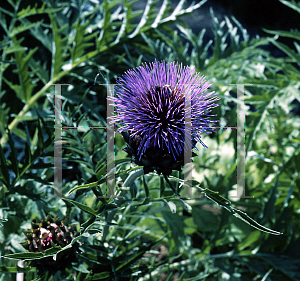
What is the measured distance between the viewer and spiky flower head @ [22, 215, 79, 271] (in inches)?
22.4

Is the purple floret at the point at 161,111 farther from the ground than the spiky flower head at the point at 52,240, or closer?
farther from the ground

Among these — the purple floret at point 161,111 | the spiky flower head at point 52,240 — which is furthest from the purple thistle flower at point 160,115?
the spiky flower head at point 52,240

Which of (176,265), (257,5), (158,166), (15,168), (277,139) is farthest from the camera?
→ (257,5)

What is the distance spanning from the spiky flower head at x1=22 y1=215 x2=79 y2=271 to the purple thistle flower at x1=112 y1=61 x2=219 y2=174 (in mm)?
188

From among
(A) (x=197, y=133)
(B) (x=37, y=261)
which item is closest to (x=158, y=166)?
(A) (x=197, y=133)

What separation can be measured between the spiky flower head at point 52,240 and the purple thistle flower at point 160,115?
0.19 m

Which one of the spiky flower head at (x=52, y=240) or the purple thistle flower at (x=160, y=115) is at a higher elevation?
the purple thistle flower at (x=160, y=115)

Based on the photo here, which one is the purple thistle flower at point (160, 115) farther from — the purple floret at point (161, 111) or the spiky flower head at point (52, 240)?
the spiky flower head at point (52, 240)

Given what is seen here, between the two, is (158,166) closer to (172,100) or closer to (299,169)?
(172,100)

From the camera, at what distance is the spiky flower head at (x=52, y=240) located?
0.57 metres

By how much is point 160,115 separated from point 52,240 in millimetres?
278

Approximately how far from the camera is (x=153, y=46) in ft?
3.43

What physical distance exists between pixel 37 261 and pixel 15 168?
20cm

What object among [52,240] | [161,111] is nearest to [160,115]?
[161,111]
